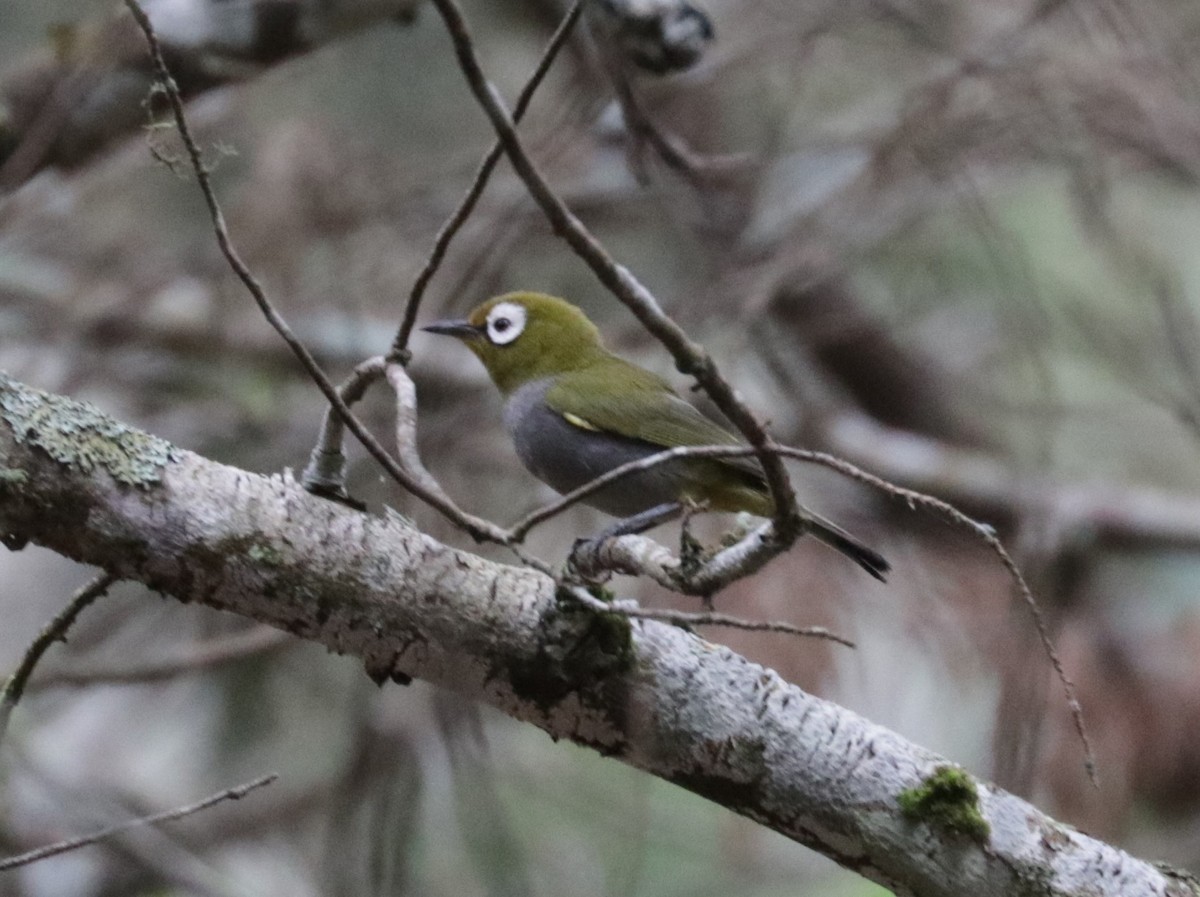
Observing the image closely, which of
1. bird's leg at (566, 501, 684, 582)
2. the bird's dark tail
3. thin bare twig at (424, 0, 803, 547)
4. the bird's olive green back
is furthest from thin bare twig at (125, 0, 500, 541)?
the bird's olive green back

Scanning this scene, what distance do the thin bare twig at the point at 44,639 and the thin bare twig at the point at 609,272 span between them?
2.75 ft

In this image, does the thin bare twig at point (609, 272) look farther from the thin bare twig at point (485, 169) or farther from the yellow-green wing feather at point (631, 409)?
the yellow-green wing feather at point (631, 409)

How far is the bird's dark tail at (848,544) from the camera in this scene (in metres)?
2.47

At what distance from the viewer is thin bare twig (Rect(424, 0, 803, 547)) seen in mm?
1351

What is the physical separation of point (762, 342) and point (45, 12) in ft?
10.9

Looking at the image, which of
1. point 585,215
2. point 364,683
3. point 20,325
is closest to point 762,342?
point 585,215

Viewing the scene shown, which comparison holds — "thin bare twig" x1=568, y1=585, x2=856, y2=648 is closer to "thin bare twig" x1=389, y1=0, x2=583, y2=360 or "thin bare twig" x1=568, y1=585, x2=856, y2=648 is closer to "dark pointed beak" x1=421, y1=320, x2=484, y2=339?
"thin bare twig" x1=389, y1=0, x2=583, y2=360

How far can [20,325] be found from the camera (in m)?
5.34

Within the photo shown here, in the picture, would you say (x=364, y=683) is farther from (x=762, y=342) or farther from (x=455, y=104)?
(x=455, y=104)

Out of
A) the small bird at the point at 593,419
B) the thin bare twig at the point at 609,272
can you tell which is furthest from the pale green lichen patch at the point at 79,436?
the small bird at the point at 593,419

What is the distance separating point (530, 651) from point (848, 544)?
81 cm

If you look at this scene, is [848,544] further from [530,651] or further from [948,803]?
Answer: [530,651]

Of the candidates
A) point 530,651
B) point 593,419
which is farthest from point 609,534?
point 593,419

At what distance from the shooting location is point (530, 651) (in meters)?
1.92
